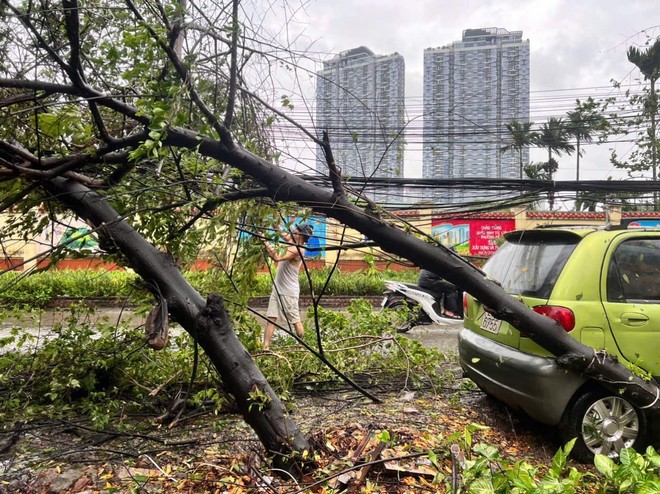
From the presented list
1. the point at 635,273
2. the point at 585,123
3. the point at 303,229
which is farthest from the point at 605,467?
the point at 585,123

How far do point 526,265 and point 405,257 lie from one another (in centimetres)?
127

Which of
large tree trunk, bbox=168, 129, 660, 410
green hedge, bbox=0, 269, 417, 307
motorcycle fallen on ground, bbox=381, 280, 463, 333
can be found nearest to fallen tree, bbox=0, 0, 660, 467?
large tree trunk, bbox=168, 129, 660, 410

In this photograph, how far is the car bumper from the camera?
10.2ft

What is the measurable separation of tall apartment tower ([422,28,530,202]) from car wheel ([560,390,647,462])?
2.14 m

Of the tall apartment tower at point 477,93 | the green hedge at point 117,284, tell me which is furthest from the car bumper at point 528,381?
the tall apartment tower at point 477,93

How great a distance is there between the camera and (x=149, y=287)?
2824mm

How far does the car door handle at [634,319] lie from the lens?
3.24 metres

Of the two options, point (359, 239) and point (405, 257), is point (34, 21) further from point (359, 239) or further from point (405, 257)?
point (405, 257)

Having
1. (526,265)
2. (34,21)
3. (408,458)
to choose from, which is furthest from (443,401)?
(34,21)

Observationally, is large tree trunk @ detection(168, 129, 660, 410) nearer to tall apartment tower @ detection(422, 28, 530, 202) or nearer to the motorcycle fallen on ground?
tall apartment tower @ detection(422, 28, 530, 202)

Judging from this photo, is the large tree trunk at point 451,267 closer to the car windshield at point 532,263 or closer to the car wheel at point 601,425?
the car wheel at point 601,425

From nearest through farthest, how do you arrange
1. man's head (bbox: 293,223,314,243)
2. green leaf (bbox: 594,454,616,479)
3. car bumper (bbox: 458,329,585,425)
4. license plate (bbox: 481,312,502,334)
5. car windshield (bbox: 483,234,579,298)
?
green leaf (bbox: 594,454,616,479) < man's head (bbox: 293,223,314,243) < car bumper (bbox: 458,329,585,425) < car windshield (bbox: 483,234,579,298) < license plate (bbox: 481,312,502,334)

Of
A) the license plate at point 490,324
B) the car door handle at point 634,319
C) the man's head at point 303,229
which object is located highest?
the man's head at point 303,229

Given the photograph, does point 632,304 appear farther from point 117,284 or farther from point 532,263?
point 117,284
